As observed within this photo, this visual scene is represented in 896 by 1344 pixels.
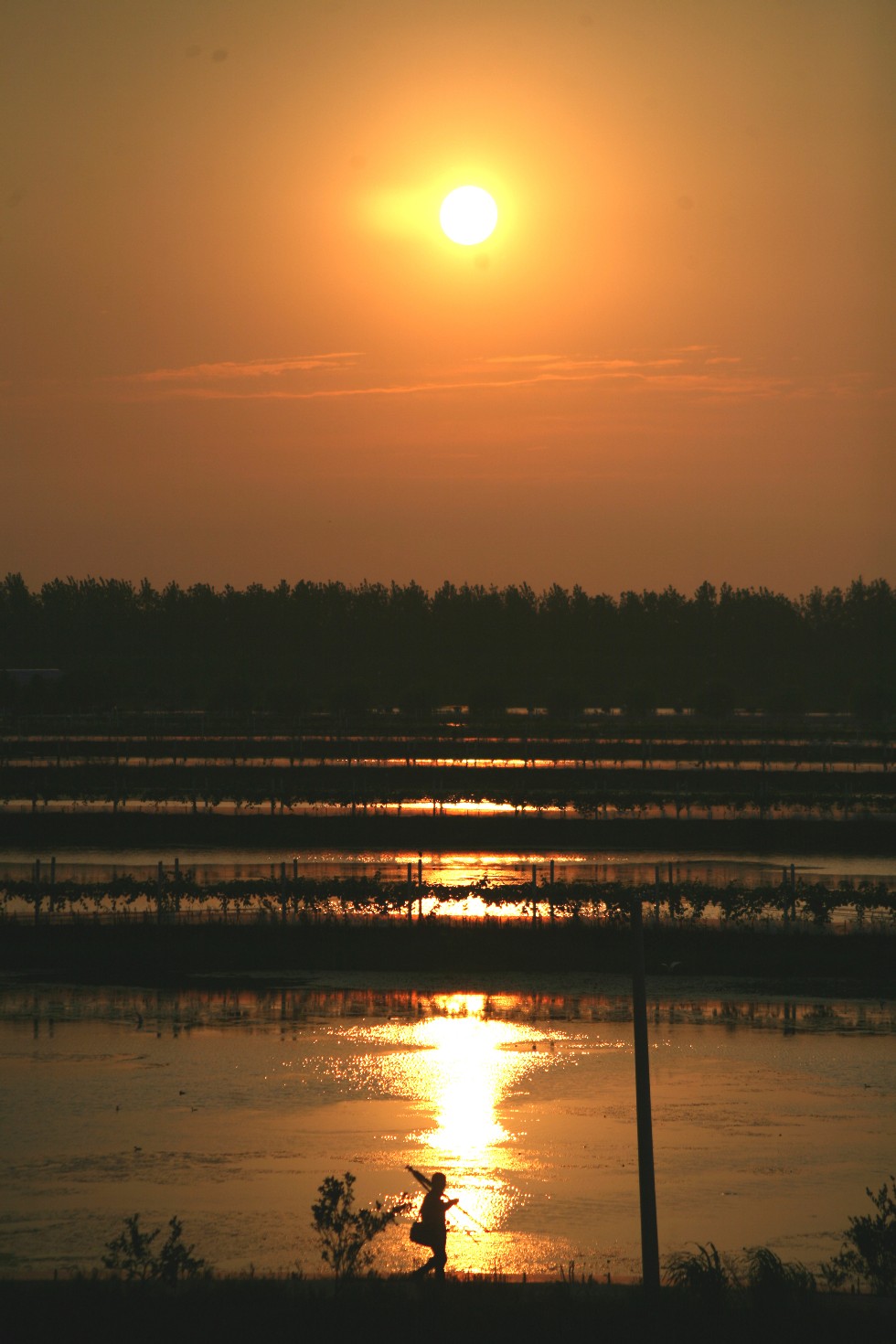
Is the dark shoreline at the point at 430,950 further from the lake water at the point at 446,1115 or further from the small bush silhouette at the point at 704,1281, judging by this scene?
the small bush silhouette at the point at 704,1281

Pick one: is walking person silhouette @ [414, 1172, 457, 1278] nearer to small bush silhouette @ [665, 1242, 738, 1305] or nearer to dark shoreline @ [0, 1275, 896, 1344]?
dark shoreline @ [0, 1275, 896, 1344]

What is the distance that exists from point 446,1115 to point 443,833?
110ft

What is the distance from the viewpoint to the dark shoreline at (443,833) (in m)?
52.8

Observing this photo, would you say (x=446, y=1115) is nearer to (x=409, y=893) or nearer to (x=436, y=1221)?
(x=436, y=1221)

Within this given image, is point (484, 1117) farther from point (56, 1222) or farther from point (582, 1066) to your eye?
point (56, 1222)

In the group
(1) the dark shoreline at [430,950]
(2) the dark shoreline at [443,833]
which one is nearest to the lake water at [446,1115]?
(1) the dark shoreline at [430,950]

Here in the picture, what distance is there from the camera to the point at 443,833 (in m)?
54.2

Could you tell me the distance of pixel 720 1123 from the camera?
2067 cm

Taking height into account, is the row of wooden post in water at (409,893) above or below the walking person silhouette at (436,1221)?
above

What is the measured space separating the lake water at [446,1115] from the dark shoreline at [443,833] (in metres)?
23.3

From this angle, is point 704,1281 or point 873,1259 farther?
point 873,1259

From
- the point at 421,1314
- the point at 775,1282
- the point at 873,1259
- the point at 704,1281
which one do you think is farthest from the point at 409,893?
the point at 421,1314

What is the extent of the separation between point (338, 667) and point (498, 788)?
130 meters

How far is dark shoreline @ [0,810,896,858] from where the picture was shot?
5284 centimetres
